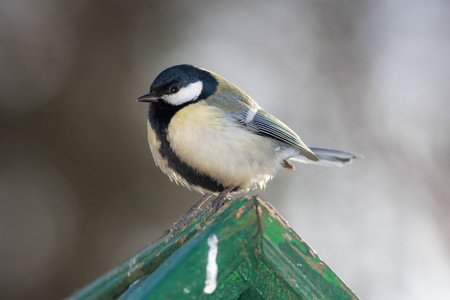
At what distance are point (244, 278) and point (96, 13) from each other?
4.68 m

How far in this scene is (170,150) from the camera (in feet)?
7.61

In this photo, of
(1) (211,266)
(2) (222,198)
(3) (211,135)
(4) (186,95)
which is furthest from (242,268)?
(4) (186,95)

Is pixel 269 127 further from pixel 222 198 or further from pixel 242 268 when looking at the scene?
pixel 242 268

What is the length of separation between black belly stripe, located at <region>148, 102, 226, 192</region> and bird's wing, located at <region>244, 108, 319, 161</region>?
1.11 feet

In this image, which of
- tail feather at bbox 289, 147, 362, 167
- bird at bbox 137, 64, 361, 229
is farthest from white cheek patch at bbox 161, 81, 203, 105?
tail feather at bbox 289, 147, 362, 167

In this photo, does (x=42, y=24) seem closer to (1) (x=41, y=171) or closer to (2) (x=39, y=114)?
(2) (x=39, y=114)

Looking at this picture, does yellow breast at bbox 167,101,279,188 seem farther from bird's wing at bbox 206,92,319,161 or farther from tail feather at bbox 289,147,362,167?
tail feather at bbox 289,147,362,167

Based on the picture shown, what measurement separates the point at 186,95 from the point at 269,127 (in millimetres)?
455

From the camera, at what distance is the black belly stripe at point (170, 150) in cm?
233

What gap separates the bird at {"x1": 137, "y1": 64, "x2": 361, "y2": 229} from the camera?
7.39ft

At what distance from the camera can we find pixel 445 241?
450cm

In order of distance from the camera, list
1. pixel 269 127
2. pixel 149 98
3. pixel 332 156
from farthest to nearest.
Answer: pixel 332 156
pixel 269 127
pixel 149 98

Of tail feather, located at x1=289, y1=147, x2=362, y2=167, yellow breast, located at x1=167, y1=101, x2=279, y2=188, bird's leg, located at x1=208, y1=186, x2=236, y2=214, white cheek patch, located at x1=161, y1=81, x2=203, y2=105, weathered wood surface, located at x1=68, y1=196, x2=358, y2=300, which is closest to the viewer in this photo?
weathered wood surface, located at x1=68, y1=196, x2=358, y2=300

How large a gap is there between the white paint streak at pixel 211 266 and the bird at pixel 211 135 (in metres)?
0.96
